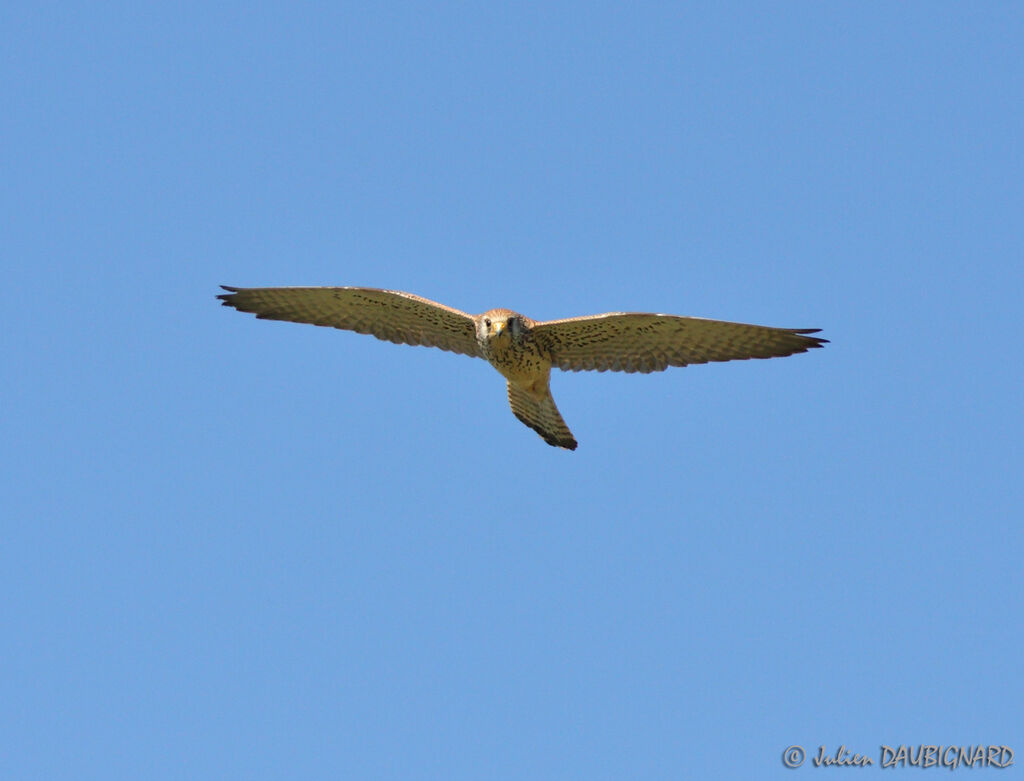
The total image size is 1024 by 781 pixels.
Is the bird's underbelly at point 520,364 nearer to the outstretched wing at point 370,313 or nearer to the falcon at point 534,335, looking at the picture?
the falcon at point 534,335

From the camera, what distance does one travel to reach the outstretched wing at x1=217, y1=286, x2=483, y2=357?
12.0 m

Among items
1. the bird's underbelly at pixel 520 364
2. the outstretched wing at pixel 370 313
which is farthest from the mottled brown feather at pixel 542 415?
the outstretched wing at pixel 370 313

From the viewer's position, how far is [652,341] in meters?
11.8

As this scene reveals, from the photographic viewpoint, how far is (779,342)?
37.7 ft

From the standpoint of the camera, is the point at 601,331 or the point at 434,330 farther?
the point at 434,330

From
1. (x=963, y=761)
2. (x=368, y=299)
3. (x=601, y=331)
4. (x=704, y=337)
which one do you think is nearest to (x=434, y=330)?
(x=368, y=299)

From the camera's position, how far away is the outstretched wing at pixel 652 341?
11344 millimetres

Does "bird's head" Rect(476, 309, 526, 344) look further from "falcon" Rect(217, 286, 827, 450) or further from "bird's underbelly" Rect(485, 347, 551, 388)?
"bird's underbelly" Rect(485, 347, 551, 388)

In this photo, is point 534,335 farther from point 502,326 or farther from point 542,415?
point 542,415

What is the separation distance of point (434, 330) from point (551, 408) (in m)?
1.54

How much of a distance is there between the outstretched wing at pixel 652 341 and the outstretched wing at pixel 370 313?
3.34ft

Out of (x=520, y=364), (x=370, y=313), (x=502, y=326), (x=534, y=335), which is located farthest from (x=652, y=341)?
(x=370, y=313)

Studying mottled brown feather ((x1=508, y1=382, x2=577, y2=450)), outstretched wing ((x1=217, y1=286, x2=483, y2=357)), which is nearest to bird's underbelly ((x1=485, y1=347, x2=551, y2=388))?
mottled brown feather ((x1=508, y1=382, x2=577, y2=450))

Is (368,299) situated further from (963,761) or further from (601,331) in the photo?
(963,761)
